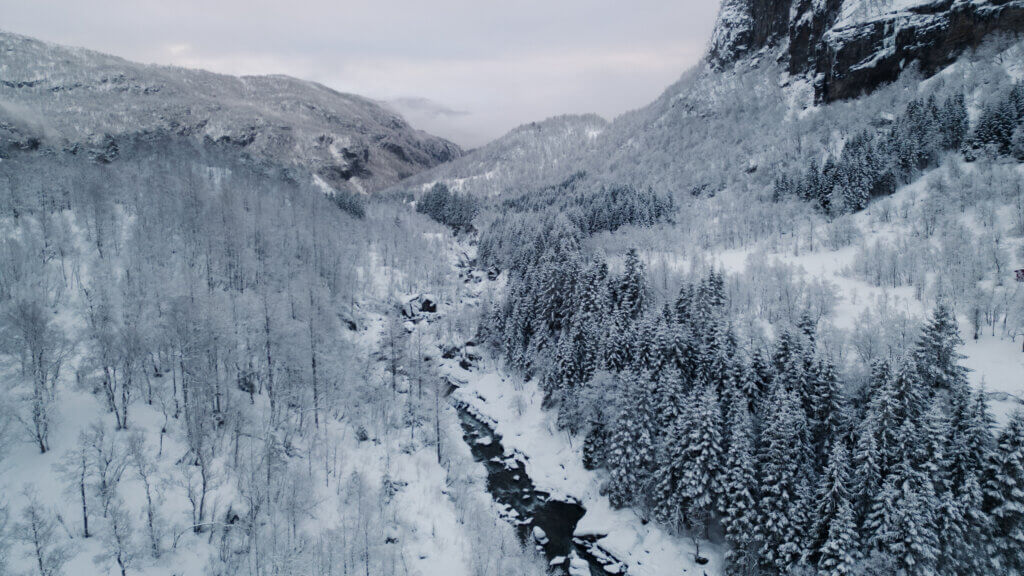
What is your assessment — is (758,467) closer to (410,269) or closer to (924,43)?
(410,269)

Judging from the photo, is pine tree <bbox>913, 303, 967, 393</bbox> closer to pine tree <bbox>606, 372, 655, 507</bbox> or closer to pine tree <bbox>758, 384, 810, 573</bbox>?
pine tree <bbox>758, 384, 810, 573</bbox>

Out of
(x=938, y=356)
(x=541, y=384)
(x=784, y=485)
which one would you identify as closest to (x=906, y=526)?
(x=784, y=485)

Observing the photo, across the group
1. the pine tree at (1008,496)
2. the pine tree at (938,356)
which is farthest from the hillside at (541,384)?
the pine tree at (938,356)

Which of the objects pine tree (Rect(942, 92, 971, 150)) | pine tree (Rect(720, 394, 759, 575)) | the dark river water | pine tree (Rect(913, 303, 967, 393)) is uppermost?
pine tree (Rect(942, 92, 971, 150))

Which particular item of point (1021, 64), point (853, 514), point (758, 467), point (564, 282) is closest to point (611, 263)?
point (564, 282)

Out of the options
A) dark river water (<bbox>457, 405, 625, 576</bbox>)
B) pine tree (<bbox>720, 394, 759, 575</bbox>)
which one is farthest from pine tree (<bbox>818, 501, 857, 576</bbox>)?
dark river water (<bbox>457, 405, 625, 576</bbox>)
